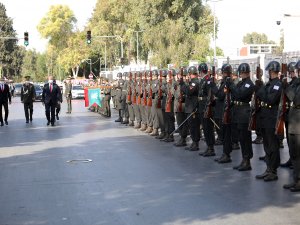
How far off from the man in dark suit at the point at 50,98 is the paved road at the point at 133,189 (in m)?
6.88

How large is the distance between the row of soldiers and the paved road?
0.49m

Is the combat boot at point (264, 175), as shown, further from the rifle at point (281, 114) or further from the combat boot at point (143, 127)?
the combat boot at point (143, 127)

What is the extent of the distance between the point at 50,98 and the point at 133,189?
13322 millimetres

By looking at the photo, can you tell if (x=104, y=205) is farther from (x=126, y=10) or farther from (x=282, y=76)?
(x=126, y=10)

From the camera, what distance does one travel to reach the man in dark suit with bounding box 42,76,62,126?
21.1m

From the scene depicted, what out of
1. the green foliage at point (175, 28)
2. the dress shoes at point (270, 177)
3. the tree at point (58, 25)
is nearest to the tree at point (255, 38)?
the tree at point (58, 25)

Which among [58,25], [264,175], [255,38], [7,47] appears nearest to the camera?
[264,175]

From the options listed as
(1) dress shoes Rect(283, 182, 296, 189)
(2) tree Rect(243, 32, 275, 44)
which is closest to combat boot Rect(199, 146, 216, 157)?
(1) dress shoes Rect(283, 182, 296, 189)

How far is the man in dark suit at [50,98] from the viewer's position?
21.1 meters

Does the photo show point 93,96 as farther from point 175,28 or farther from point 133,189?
point 175,28

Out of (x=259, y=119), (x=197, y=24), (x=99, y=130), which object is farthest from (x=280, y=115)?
(x=197, y=24)

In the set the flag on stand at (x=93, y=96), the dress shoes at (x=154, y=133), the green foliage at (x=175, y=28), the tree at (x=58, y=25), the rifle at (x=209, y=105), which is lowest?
the dress shoes at (x=154, y=133)

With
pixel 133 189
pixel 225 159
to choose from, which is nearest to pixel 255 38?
pixel 225 159

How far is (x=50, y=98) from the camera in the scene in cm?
2133
